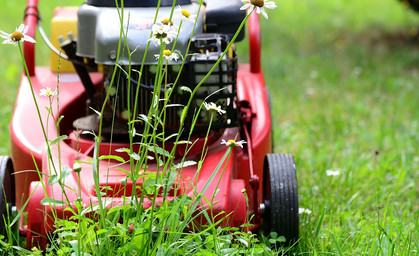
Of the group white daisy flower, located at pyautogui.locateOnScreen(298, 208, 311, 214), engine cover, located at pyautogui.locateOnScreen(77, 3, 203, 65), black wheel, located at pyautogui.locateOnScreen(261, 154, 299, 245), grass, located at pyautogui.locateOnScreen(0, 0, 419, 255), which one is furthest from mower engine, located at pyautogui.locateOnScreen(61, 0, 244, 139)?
grass, located at pyautogui.locateOnScreen(0, 0, 419, 255)

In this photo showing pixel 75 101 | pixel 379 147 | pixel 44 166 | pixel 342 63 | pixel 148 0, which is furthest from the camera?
pixel 342 63

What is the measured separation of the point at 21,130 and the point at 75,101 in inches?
11.9

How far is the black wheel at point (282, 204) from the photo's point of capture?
1.89 metres

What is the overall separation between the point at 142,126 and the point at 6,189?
424 mm

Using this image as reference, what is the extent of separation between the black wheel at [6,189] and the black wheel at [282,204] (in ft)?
2.24

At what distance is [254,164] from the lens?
2.21 metres

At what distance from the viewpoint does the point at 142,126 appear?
2.10 m

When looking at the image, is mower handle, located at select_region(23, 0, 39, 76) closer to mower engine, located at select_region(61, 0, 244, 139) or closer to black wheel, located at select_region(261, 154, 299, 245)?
mower engine, located at select_region(61, 0, 244, 139)

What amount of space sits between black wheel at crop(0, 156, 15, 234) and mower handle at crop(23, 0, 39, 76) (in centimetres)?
59

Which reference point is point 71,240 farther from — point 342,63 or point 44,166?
point 342,63

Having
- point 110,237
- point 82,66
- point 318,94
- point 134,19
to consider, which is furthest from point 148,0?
point 318,94

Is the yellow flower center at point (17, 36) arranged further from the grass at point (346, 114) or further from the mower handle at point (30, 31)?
the mower handle at point (30, 31)

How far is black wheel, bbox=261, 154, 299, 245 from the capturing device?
189 cm

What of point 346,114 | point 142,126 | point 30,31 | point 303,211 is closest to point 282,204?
point 303,211
